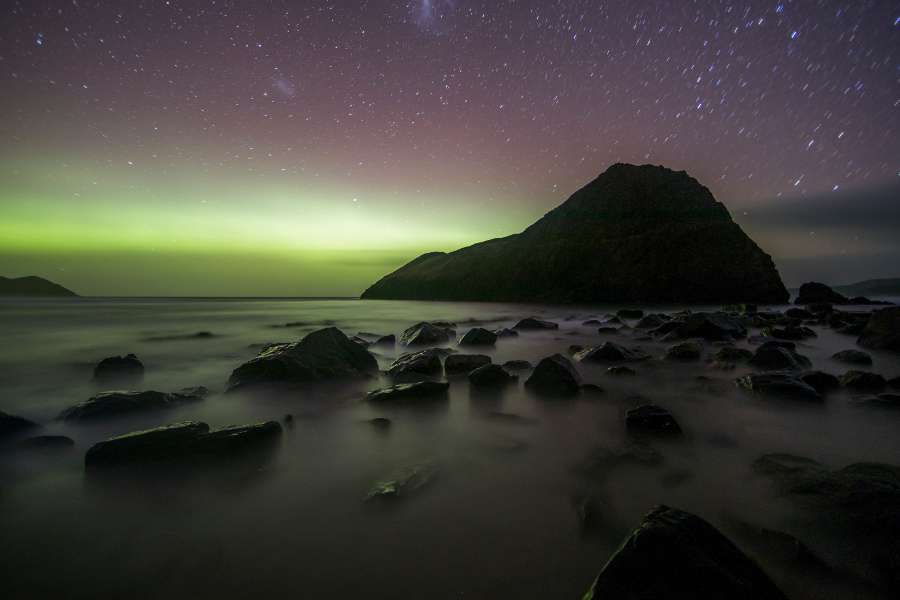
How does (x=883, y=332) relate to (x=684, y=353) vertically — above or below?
above

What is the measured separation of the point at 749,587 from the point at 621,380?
5234 millimetres

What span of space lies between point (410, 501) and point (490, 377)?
11.7 feet

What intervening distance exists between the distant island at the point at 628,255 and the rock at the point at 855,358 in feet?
190

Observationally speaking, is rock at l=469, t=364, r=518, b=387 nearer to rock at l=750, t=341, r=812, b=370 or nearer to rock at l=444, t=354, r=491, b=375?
rock at l=444, t=354, r=491, b=375

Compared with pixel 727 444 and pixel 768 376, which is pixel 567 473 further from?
pixel 768 376

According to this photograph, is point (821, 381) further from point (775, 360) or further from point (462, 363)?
point (462, 363)

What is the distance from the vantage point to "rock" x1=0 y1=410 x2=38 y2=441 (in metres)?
4.07

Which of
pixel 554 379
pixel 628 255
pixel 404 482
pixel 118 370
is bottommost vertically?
pixel 118 370

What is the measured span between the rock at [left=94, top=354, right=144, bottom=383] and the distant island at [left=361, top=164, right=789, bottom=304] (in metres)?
65.8

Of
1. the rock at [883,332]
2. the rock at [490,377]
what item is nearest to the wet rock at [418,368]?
the rock at [490,377]

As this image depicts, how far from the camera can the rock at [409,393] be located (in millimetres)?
5363

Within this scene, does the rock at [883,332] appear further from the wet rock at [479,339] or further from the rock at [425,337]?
the rock at [425,337]

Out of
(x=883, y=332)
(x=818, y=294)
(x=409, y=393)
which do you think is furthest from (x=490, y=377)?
(x=818, y=294)

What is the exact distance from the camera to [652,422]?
13.6 feet
